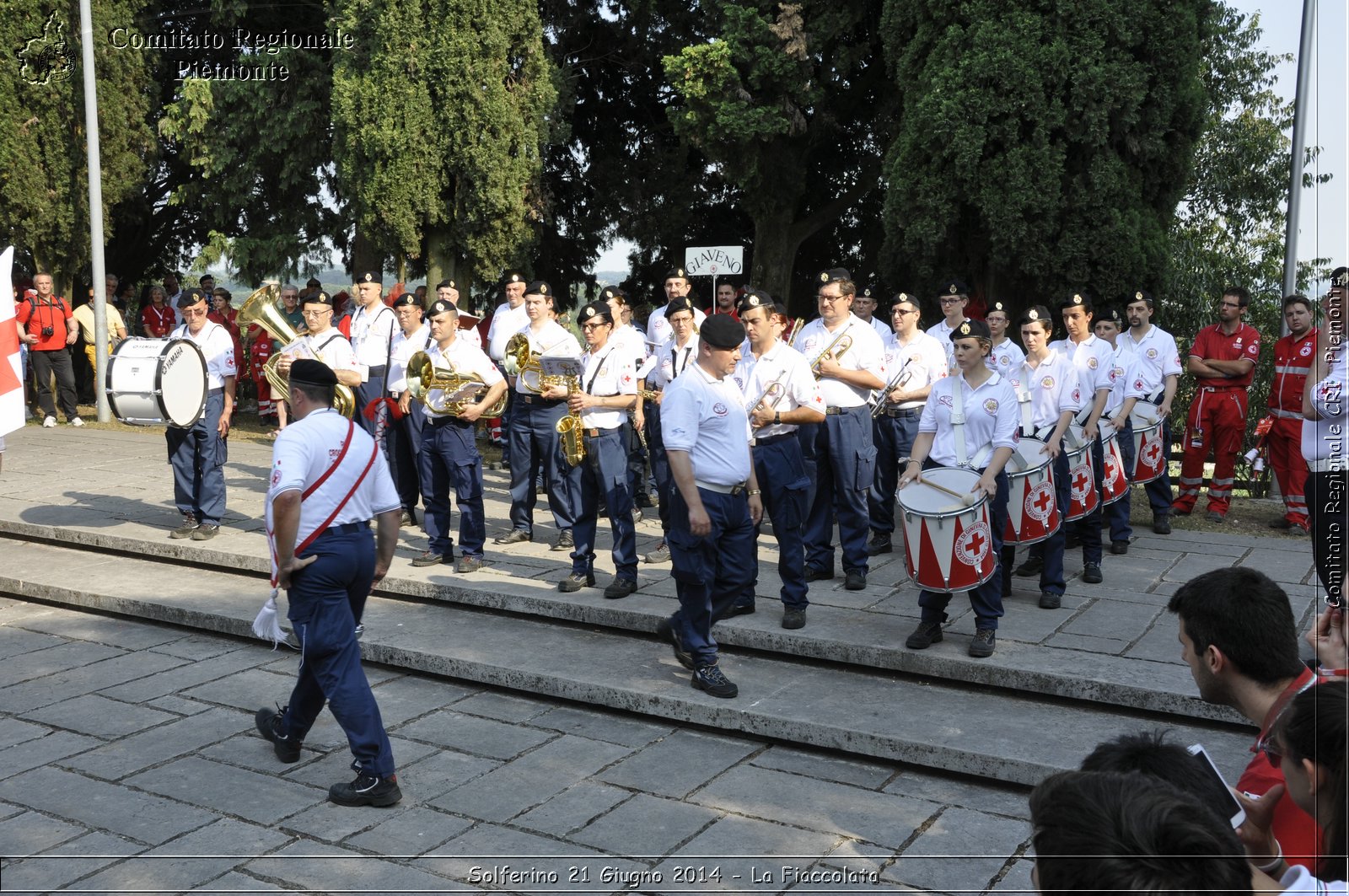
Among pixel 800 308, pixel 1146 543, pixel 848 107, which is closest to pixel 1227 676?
pixel 1146 543

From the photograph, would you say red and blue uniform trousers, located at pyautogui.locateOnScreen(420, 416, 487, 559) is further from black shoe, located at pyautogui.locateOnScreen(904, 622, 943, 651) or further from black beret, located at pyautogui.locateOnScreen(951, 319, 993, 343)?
black beret, located at pyautogui.locateOnScreen(951, 319, 993, 343)

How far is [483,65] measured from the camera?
14.9 meters

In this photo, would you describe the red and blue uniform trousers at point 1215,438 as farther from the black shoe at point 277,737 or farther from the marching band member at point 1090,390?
the black shoe at point 277,737

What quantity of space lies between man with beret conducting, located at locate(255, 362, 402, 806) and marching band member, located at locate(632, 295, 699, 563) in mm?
3086

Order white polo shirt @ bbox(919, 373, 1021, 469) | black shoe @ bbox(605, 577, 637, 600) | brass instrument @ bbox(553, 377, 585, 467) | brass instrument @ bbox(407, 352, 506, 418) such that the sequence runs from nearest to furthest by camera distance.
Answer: white polo shirt @ bbox(919, 373, 1021, 469) → black shoe @ bbox(605, 577, 637, 600) → brass instrument @ bbox(553, 377, 585, 467) → brass instrument @ bbox(407, 352, 506, 418)

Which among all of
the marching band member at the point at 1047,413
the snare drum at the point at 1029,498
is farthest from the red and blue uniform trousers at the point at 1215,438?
the snare drum at the point at 1029,498

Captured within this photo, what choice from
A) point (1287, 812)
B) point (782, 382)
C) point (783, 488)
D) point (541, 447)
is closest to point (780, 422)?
point (782, 382)

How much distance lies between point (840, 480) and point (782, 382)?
1022 millimetres

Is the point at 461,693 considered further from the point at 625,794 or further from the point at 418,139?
the point at 418,139

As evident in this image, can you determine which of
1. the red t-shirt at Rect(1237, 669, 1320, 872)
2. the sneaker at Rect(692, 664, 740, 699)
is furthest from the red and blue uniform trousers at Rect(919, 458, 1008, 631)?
the red t-shirt at Rect(1237, 669, 1320, 872)

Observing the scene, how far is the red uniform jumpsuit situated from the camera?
9.84 metres

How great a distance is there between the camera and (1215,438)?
394 inches

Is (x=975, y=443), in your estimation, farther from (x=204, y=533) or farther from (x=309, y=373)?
(x=204, y=533)

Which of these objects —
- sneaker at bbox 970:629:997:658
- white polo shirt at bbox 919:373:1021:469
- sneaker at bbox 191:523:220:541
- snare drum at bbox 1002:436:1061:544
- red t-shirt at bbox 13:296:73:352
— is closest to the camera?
sneaker at bbox 970:629:997:658
